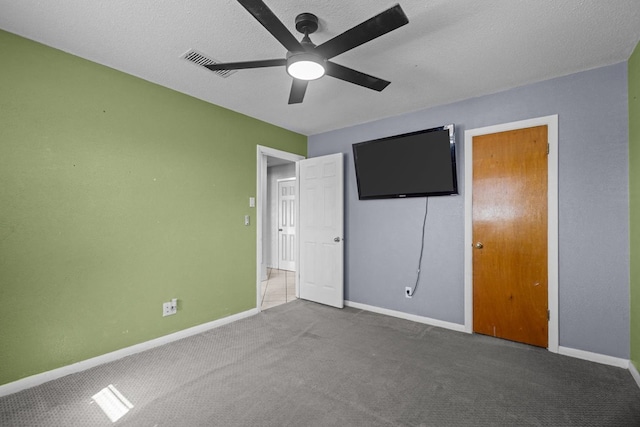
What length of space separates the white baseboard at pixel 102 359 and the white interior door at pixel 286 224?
301 cm

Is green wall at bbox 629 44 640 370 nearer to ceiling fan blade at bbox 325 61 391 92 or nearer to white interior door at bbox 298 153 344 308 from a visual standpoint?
ceiling fan blade at bbox 325 61 391 92

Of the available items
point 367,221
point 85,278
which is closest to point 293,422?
point 85,278

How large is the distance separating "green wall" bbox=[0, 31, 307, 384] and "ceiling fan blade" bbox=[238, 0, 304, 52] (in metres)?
1.77

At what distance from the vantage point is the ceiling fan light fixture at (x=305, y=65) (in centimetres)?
169

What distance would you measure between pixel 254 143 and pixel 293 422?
2.90 metres

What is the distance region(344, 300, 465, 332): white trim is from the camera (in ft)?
10.2

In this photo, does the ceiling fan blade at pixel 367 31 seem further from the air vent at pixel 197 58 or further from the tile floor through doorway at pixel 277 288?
the tile floor through doorway at pixel 277 288

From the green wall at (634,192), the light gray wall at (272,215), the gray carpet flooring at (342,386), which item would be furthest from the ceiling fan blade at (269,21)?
the light gray wall at (272,215)

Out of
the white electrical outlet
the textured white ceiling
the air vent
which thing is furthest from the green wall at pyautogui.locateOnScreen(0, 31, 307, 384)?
the air vent

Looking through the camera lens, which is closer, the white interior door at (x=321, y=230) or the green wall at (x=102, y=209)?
the green wall at (x=102, y=209)

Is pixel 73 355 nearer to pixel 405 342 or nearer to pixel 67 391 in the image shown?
pixel 67 391

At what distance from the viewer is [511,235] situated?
279 cm

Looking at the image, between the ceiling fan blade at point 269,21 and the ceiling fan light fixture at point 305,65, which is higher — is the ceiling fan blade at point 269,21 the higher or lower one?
the higher one

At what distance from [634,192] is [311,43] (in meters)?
2.59
